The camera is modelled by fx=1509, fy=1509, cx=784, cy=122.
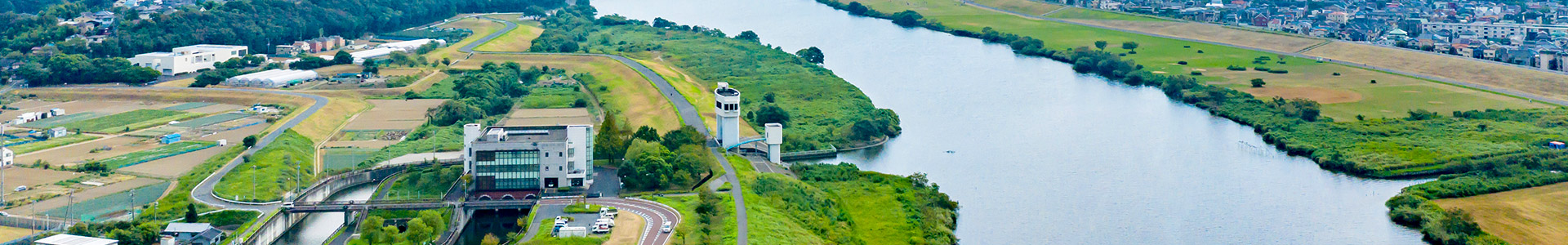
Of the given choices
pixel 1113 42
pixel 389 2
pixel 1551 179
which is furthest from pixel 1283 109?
pixel 389 2

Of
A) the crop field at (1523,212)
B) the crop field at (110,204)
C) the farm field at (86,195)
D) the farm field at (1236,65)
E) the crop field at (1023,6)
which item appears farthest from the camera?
the crop field at (1023,6)

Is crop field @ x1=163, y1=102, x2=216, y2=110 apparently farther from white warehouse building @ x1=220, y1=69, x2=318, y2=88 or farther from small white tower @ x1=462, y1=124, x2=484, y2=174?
small white tower @ x1=462, y1=124, x2=484, y2=174

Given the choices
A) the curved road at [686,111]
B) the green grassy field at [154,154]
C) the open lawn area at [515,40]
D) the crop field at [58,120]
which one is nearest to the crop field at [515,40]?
the open lawn area at [515,40]

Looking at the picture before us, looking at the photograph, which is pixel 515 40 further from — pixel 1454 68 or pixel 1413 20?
pixel 1413 20

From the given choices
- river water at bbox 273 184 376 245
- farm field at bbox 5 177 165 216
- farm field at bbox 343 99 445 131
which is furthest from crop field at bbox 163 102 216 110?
river water at bbox 273 184 376 245

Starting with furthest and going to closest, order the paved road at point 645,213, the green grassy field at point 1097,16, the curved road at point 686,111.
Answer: the green grassy field at point 1097,16 < the curved road at point 686,111 < the paved road at point 645,213

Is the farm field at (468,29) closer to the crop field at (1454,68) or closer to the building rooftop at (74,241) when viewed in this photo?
the building rooftop at (74,241)
